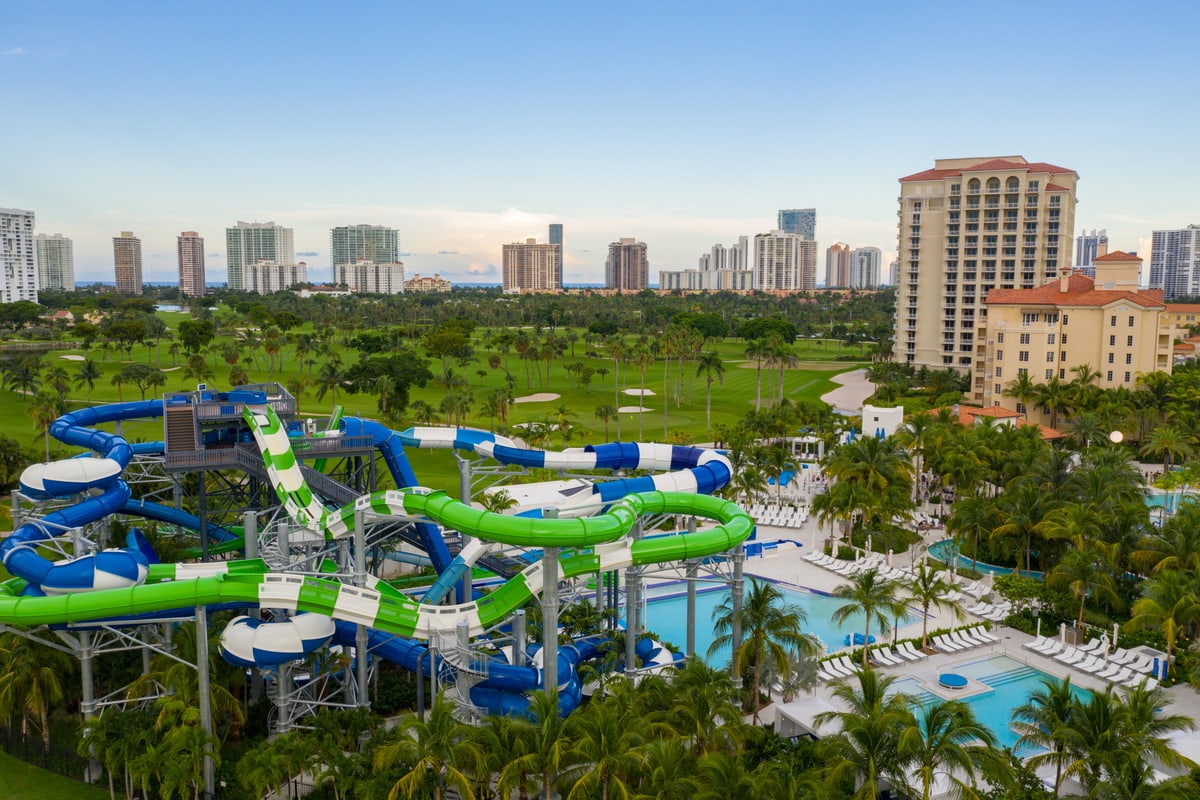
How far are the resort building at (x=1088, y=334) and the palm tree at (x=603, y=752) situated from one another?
7558cm

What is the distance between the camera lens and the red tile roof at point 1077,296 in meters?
90.1

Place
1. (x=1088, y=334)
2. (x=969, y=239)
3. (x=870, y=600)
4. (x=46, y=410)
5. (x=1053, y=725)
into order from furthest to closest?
(x=969, y=239), (x=1088, y=334), (x=46, y=410), (x=870, y=600), (x=1053, y=725)

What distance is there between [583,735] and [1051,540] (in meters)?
34.1

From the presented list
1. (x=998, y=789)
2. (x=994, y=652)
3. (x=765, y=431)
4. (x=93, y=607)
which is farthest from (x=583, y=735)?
(x=765, y=431)

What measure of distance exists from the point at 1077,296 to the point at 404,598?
83.4 meters

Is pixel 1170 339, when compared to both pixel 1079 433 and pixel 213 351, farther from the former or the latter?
pixel 213 351

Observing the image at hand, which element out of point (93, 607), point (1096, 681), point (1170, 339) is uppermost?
point (1170, 339)

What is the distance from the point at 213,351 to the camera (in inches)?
5541

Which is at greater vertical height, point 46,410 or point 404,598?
point 46,410

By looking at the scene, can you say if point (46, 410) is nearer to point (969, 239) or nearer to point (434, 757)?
point (434, 757)

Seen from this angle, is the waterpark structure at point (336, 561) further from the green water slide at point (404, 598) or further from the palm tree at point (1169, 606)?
the palm tree at point (1169, 606)

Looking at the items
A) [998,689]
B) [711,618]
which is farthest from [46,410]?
[998,689]

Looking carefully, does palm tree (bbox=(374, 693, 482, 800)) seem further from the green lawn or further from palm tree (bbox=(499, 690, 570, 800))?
the green lawn

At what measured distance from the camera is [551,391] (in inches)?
4710
